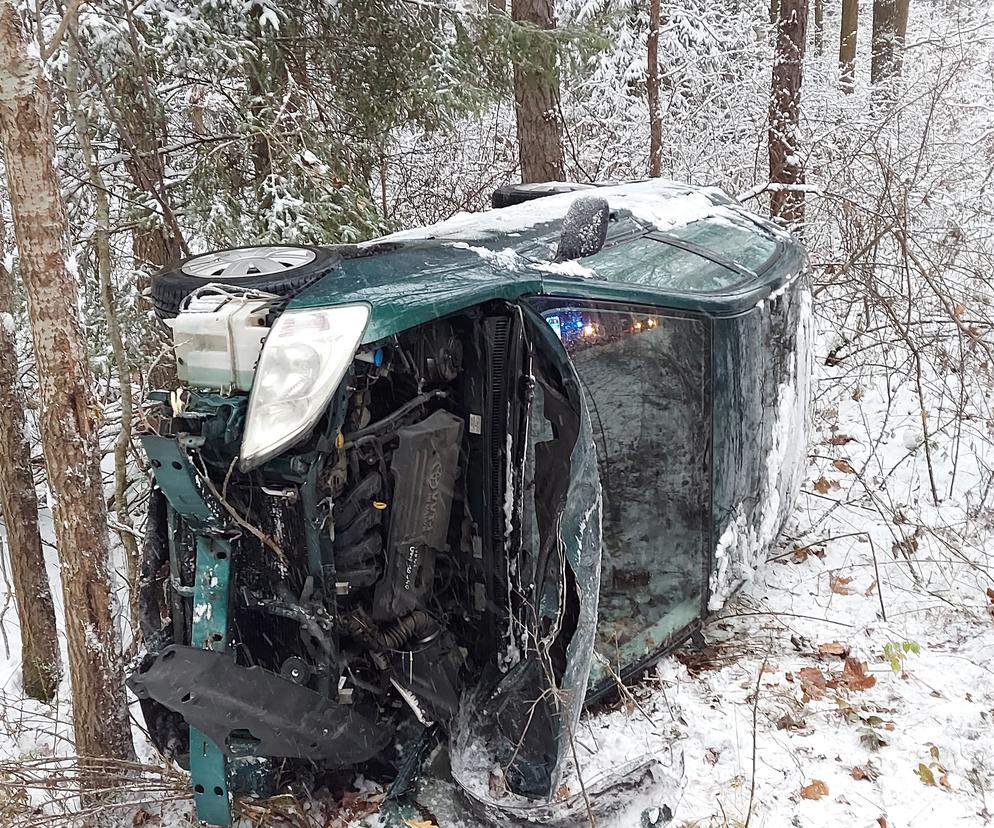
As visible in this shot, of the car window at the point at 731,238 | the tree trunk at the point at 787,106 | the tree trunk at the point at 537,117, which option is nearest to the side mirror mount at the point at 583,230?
the car window at the point at 731,238

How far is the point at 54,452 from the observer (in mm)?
2947

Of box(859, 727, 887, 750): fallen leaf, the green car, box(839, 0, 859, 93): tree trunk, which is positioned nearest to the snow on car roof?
the green car

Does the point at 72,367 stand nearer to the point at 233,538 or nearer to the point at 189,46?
the point at 233,538

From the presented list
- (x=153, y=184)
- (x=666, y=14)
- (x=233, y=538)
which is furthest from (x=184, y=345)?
(x=666, y=14)

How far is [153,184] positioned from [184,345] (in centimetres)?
336

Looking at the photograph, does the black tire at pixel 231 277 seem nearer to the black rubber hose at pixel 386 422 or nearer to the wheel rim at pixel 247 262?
the wheel rim at pixel 247 262

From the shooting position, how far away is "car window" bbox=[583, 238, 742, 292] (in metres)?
3.27

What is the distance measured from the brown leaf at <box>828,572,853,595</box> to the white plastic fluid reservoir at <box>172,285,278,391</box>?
3173mm

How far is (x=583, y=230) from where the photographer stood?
3.22 m

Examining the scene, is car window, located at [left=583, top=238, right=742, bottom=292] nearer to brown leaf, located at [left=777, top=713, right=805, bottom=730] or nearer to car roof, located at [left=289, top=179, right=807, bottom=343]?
car roof, located at [left=289, top=179, right=807, bottom=343]

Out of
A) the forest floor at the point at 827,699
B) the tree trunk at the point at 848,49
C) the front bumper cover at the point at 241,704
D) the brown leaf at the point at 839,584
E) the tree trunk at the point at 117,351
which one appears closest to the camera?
the front bumper cover at the point at 241,704

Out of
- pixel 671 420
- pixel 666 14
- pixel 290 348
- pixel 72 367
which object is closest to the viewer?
pixel 290 348

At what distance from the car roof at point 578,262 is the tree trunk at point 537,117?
3.45 meters

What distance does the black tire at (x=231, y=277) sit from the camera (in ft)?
8.99
